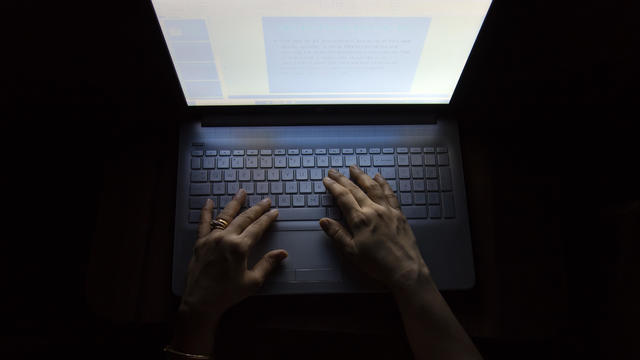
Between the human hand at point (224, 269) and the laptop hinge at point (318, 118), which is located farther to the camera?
the laptop hinge at point (318, 118)

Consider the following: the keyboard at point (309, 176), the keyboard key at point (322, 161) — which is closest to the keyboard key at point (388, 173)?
the keyboard at point (309, 176)

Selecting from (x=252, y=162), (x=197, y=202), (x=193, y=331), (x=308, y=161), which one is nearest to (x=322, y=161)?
(x=308, y=161)

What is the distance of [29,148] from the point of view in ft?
2.29

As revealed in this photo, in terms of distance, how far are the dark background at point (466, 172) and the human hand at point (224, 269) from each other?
70 mm

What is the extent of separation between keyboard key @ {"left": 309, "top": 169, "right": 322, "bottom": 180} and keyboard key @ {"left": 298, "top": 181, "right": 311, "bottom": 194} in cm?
1

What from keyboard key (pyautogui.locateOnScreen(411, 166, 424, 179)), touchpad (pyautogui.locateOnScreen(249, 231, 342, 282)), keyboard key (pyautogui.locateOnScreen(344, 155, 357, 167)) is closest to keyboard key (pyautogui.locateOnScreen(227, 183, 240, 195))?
touchpad (pyautogui.locateOnScreen(249, 231, 342, 282))

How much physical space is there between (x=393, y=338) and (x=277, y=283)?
0.37 metres

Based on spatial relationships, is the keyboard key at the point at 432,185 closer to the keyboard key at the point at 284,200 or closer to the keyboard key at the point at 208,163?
the keyboard key at the point at 284,200

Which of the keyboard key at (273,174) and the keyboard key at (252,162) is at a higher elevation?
the keyboard key at (252,162)

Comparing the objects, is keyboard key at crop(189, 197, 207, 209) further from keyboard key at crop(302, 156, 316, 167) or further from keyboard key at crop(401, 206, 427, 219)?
keyboard key at crop(401, 206, 427, 219)

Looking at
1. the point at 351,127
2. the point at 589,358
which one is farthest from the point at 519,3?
the point at 589,358

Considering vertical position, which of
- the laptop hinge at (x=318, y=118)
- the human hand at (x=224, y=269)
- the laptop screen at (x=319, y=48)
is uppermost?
the laptop screen at (x=319, y=48)

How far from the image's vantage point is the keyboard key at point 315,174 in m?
0.65

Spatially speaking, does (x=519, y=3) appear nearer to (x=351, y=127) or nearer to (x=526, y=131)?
(x=526, y=131)
